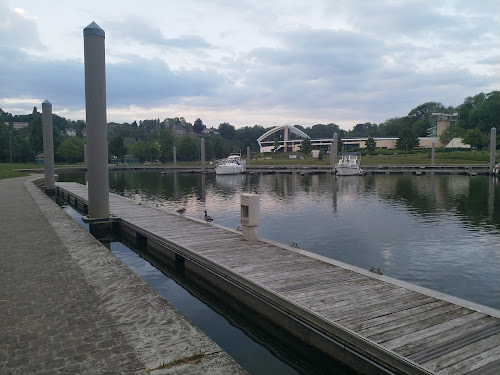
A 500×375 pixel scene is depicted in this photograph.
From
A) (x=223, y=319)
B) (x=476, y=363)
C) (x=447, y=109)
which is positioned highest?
(x=447, y=109)

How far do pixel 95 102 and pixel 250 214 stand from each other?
807cm

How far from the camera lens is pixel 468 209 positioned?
23203mm

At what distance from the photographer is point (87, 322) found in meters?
6.09

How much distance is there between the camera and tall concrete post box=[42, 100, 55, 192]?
31734mm

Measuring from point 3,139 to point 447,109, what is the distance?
424ft

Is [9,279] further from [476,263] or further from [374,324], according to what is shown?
[476,263]

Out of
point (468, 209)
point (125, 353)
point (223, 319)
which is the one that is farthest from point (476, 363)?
point (468, 209)

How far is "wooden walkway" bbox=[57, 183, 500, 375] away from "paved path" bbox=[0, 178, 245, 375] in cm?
183

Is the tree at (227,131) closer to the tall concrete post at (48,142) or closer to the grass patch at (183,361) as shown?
the tall concrete post at (48,142)

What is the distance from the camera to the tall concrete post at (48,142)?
104 ft

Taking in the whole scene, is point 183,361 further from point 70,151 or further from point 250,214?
point 70,151

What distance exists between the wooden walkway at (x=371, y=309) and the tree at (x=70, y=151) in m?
88.7

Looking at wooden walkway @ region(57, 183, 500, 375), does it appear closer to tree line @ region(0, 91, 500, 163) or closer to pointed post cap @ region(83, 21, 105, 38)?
pointed post cap @ region(83, 21, 105, 38)

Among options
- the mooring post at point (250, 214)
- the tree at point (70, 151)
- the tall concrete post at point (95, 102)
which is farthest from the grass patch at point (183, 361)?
the tree at point (70, 151)
